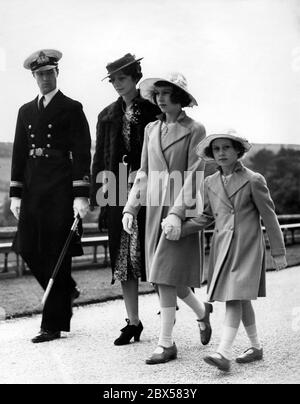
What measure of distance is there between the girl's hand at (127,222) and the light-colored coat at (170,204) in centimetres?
4

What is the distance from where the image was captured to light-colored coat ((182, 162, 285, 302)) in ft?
15.4

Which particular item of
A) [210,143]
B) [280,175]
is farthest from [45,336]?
[280,175]

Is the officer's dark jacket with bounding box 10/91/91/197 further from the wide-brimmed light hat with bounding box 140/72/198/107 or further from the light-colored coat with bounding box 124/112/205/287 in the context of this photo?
the wide-brimmed light hat with bounding box 140/72/198/107

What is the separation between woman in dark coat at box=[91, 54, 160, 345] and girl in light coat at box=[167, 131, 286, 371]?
0.78 metres

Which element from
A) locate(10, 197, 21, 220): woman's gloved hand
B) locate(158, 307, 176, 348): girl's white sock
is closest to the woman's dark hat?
locate(10, 197, 21, 220): woman's gloved hand

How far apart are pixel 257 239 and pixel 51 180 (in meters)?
1.75

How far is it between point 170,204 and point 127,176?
67cm

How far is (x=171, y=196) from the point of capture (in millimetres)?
5102

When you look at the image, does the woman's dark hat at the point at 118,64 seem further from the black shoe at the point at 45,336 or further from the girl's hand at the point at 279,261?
the black shoe at the point at 45,336

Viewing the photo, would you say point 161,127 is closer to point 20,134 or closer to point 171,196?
point 171,196

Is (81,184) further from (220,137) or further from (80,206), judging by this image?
(220,137)

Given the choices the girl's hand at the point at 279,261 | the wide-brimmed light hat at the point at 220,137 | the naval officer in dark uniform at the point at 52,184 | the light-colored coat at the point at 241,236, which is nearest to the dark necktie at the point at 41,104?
the naval officer in dark uniform at the point at 52,184

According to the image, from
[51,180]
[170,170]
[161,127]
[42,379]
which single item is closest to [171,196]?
[170,170]

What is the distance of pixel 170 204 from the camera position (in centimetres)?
509
